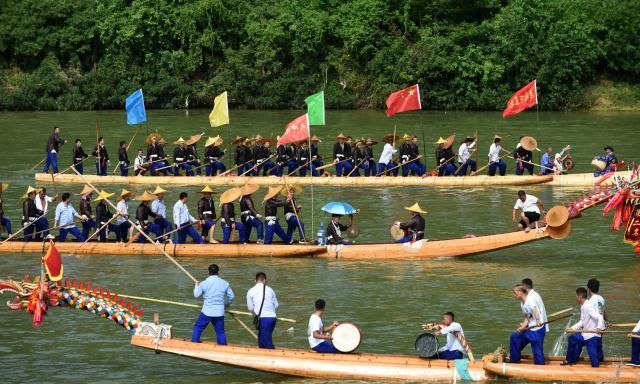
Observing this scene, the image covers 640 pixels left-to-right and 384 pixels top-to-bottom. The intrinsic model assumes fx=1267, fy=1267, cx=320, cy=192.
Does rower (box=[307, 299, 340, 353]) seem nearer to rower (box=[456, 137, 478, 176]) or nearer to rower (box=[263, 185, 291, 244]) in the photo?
rower (box=[263, 185, 291, 244])

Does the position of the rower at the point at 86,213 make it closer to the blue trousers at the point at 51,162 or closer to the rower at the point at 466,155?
the blue trousers at the point at 51,162

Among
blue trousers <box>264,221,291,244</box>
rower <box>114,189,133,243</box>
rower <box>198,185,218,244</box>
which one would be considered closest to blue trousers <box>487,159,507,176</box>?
blue trousers <box>264,221,291,244</box>

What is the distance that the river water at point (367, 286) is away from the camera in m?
19.3

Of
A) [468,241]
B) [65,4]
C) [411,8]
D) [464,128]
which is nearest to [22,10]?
[65,4]

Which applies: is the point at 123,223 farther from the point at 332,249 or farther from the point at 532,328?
the point at 532,328

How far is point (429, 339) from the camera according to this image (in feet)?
56.7

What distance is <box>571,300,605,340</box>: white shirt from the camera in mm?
16875

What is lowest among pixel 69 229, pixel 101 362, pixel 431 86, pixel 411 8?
pixel 101 362

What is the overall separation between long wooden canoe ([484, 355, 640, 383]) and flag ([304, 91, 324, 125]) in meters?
16.0

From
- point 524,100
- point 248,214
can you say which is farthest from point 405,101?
point 248,214

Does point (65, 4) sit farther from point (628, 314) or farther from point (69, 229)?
point (628, 314)

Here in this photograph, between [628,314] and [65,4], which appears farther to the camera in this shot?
[65,4]

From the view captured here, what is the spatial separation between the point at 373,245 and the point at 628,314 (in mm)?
5921

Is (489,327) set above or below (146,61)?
below
